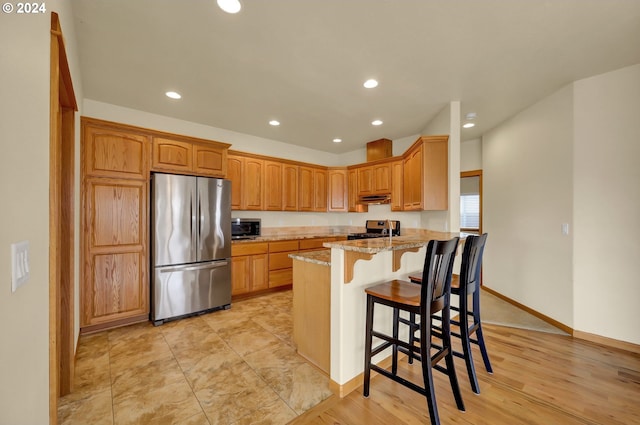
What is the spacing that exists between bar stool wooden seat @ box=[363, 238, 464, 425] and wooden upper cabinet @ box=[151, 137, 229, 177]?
9.31ft

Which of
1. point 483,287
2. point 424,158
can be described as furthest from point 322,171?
point 483,287

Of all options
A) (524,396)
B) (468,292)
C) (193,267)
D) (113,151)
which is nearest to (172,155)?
(113,151)

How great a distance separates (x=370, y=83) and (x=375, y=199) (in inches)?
97.8

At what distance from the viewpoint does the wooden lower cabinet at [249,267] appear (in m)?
3.91

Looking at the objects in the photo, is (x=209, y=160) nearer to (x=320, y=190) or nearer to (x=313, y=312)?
(x=320, y=190)

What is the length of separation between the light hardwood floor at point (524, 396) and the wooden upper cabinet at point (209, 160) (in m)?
3.05

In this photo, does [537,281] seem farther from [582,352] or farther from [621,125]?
[621,125]

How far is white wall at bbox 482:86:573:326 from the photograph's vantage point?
2986 millimetres

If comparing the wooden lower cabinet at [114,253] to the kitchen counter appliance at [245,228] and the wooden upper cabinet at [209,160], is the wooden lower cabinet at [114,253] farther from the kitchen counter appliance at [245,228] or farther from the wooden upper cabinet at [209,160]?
the kitchen counter appliance at [245,228]

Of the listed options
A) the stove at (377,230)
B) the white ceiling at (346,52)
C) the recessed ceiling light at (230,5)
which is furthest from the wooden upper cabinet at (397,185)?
the recessed ceiling light at (230,5)

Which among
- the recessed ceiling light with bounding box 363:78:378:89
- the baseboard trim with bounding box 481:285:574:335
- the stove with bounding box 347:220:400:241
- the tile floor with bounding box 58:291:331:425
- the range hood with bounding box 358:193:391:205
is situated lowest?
the tile floor with bounding box 58:291:331:425

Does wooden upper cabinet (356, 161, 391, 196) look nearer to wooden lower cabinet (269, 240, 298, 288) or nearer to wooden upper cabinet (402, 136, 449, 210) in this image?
wooden upper cabinet (402, 136, 449, 210)

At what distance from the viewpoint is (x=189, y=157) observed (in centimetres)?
345

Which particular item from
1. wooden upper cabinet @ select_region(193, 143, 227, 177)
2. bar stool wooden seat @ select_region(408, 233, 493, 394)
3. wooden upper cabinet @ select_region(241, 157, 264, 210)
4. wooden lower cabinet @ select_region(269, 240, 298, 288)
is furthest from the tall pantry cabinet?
bar stool wooden seat @ select_region(408, 233, 493, 394)
